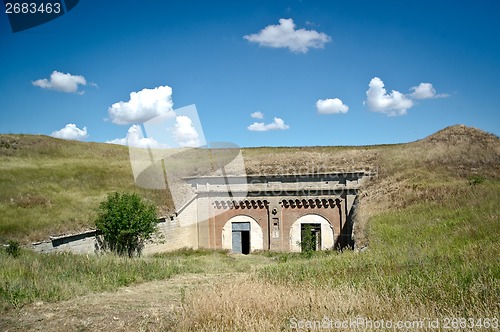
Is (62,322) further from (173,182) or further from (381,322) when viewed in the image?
(173,182)

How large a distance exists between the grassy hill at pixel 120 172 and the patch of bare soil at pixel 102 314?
8608 mm

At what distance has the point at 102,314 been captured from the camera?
673 cm

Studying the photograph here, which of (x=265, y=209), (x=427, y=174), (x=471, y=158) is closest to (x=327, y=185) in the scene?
(x=265, y=209)

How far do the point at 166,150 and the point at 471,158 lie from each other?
29034 millimetres

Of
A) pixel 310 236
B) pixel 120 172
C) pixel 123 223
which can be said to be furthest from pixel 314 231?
pixel 120 172

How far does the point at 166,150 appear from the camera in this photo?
140ft

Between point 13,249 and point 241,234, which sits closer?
point 13,249

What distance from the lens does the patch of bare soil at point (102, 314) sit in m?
6.14

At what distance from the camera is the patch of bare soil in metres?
6.14

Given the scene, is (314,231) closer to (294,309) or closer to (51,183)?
(51,183)

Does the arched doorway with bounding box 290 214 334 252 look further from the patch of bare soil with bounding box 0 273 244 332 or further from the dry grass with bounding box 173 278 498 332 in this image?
the dry grass with bounding box 173 278 498 332

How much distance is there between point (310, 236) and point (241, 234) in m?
4.62

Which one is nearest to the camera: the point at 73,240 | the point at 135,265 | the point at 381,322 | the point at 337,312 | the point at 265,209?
the point at 381,322

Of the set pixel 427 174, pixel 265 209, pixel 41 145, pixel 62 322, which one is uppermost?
pixel 41 145
